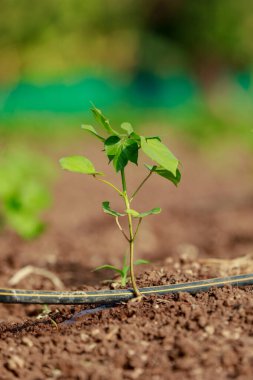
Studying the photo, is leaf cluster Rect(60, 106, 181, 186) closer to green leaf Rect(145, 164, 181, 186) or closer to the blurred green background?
green leaf Rect(145, 164, 181, 186)

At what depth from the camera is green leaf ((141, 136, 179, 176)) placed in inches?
75.6

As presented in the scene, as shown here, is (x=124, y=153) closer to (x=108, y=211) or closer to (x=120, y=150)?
(x=120, y=150)

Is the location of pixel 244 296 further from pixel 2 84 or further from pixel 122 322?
pixel 2 84

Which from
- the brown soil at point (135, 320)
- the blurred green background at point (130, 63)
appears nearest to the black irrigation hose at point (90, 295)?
the brown soil at point (135, 320)

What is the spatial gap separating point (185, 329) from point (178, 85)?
44.1 ft

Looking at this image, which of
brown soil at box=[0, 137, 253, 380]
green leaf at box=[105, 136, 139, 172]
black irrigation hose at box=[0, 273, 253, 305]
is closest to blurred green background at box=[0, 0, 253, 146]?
brown soil at box=[0, 137, 253, 380]

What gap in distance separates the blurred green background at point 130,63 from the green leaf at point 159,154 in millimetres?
8061

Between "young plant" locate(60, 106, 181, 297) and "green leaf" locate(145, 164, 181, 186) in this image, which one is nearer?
"young plant" locate(60, 106, 181, 297)

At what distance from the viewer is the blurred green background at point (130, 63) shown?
1187 centimetres

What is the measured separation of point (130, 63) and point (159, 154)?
13659 mm

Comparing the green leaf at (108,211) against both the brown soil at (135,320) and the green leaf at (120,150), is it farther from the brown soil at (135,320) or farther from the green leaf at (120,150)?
the brown soil at (135,320)

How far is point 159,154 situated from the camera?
76.9 inches

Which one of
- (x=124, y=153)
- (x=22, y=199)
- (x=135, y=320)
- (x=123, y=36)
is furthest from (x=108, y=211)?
(x=123, y=36)

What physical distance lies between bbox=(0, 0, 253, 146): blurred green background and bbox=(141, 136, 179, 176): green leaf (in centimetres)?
806
